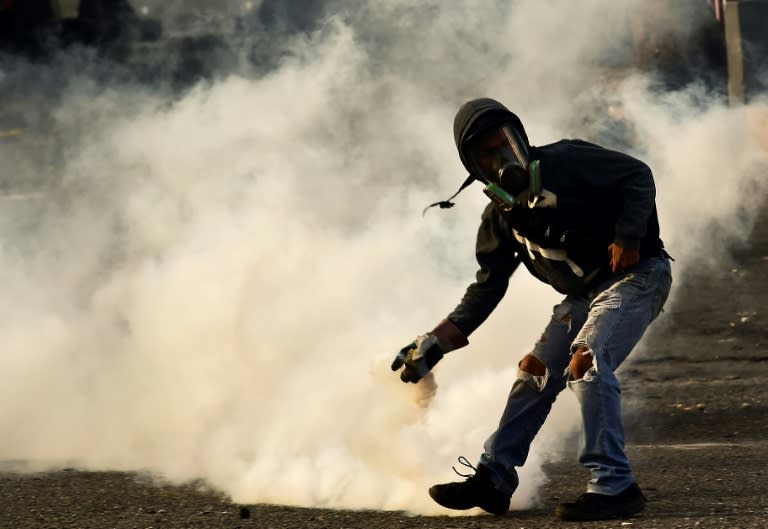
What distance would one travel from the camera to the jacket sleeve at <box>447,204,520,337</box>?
15.4 feet

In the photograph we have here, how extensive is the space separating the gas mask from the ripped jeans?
430 millimetres

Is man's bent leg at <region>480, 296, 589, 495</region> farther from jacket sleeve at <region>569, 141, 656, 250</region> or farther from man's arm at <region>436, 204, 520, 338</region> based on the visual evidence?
jacket sleeve at <region>569, 141, 656, 250</region>

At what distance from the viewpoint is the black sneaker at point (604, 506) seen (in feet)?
14.0

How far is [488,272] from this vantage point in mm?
4762

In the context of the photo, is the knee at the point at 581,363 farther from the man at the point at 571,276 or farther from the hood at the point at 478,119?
the hood at the point at 478,119

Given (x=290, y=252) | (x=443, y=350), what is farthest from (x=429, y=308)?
(x=443, y=350)

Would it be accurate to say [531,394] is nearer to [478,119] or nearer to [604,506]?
[604,506]

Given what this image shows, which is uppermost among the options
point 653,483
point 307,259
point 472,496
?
point 307,259

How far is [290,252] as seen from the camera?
23.3 ft

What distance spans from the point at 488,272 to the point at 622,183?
1.99 feet

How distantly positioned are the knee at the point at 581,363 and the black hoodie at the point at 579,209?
0.27 meters

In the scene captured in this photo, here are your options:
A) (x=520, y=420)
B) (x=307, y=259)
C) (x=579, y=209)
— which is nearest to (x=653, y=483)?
(x=520, y=420)

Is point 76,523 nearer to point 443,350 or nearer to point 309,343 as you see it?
point 443,350

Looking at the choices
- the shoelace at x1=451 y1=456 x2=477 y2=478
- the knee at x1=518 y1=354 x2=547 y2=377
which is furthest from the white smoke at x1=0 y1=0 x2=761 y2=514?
the knee at x1=518 y1=354 x2=547 y2=377
